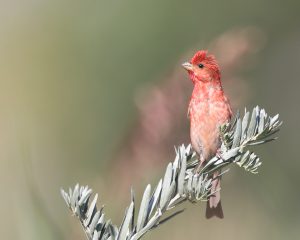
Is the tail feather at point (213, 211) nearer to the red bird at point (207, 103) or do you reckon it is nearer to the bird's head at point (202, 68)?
the red bird at point (207, 103)

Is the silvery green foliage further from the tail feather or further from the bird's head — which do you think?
the bird's head

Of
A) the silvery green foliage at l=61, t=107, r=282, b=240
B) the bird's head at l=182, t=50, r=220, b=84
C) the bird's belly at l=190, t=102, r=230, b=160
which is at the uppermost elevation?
the bird's head at l=182, t=50, r=220, b=84

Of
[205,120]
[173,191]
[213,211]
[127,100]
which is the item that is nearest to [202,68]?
[205,120]

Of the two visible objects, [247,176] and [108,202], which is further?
[247,176]

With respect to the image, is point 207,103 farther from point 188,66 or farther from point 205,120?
point 188,66

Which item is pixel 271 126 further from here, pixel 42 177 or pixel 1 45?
pixel 1 45

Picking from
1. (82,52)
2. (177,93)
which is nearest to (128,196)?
(177,93)

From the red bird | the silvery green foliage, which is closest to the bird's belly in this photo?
the red bird
